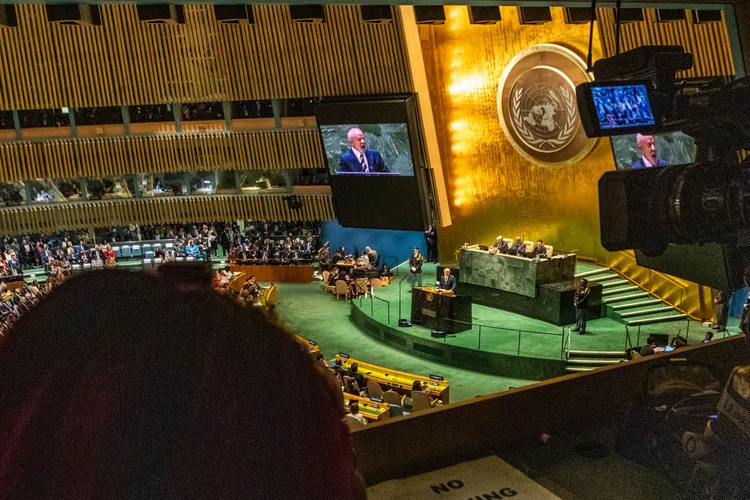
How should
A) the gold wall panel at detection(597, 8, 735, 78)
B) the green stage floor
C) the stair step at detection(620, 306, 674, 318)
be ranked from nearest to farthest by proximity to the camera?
the green stage floor
the gold wall panel at detection(597, 8, 735, 78)
the stair step at detection(620, 306, 674, 318)

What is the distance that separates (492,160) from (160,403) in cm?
1646

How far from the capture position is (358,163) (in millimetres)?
14812

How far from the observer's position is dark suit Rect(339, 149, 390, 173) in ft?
47.5

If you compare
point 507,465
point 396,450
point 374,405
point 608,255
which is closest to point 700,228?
point 507,465

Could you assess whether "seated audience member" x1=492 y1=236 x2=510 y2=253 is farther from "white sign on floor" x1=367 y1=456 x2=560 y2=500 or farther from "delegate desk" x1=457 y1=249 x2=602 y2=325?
"white sign on floor" x1=367 y1=456 x2=560 y2=500

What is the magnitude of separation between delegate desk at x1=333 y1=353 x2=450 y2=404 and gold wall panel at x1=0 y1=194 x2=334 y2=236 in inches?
295

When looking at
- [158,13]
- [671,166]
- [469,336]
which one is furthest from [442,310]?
[671,166]

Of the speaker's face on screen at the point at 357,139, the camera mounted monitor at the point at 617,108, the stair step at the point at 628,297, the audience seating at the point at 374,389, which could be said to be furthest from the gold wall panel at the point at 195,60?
the camera mounted monitor at the point at 617,108

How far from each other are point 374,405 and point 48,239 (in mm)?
15473

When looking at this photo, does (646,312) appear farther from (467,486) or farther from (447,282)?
(467,486)

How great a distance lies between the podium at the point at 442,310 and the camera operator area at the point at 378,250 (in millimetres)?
53

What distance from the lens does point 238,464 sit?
48cm

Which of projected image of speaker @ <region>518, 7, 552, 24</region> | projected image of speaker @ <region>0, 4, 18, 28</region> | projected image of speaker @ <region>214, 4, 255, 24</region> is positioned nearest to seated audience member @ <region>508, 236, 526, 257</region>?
projected image of speaker @ <region>518, 7, 552, 24</region>

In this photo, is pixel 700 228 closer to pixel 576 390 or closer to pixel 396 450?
pixel 576 390
